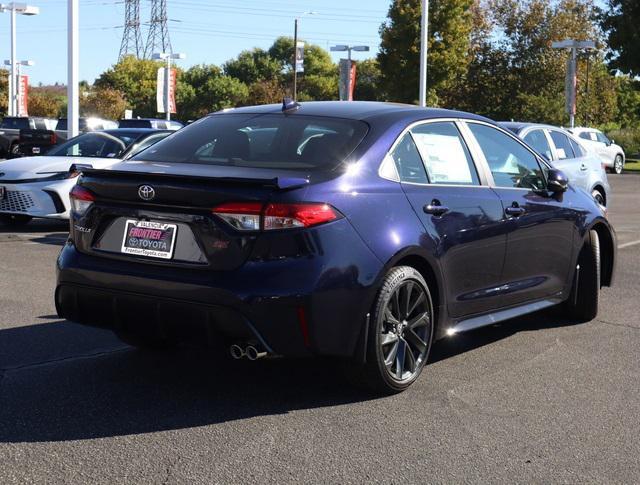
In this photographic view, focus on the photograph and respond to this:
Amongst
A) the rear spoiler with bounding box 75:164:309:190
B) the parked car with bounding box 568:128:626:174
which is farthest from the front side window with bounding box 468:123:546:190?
the parked car with bounding box 568:128:626:174

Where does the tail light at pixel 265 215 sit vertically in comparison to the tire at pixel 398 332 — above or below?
above

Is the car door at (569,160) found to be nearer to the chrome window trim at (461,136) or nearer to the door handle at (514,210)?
the door handle at (514,210)

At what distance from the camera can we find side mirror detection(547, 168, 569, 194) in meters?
6.23

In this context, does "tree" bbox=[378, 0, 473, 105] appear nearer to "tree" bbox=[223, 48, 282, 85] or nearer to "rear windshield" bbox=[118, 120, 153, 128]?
"rear windshield" bbox=[118, 120, 153, 128]

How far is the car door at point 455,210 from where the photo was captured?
5.05 meters

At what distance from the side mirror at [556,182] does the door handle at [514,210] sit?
0.50 metres

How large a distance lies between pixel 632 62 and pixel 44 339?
37579 millimetres

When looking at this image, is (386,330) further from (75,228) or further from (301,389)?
(75,228)

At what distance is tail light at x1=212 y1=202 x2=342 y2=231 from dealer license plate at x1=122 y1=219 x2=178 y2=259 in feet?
0.97

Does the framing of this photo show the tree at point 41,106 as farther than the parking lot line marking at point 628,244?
Yes

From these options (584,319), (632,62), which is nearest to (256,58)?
(632,62)

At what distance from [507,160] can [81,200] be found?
9.10ft

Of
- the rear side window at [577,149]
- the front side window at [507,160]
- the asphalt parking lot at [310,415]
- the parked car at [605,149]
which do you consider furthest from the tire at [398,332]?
the parked car at [605,149]

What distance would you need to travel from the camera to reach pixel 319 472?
3.72 meters
